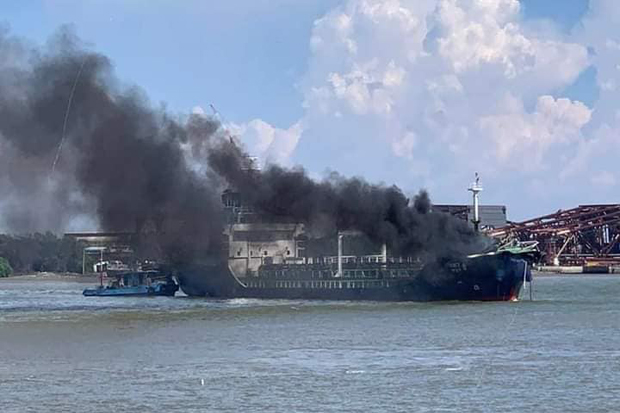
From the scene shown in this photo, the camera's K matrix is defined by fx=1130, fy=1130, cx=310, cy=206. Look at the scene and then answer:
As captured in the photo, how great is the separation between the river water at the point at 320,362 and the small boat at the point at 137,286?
60036 mm

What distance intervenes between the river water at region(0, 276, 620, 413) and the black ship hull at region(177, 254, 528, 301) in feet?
32.0

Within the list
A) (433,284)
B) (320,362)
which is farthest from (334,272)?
(320,362)

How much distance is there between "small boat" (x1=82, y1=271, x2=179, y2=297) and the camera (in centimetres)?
13762

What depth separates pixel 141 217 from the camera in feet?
299

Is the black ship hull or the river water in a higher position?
the black ship hull

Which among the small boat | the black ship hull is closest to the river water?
the black ship hull

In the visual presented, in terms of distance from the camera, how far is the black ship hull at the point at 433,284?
87438mm

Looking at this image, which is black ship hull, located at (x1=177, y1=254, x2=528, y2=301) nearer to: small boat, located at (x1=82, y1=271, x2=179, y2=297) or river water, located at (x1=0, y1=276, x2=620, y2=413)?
river water, located at (x1=0, y1=276, x2=620, y2=413)

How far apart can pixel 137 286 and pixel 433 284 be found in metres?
65.4

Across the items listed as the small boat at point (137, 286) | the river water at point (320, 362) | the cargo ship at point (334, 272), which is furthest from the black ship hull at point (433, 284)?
the small boat at point (137, 286)

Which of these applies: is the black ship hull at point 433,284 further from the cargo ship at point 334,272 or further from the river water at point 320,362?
the river water at point 320,362

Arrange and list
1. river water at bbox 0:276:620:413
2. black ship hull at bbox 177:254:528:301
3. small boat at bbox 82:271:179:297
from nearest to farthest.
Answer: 1. river water at bbox 0:276:620:413
2. black ship hull at bbox 177:254:528:301
3. small boat at bbox 82:271:179:297

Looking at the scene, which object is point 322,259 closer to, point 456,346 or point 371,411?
point 456,346

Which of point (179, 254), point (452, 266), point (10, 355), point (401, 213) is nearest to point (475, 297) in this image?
point (452, 266)
